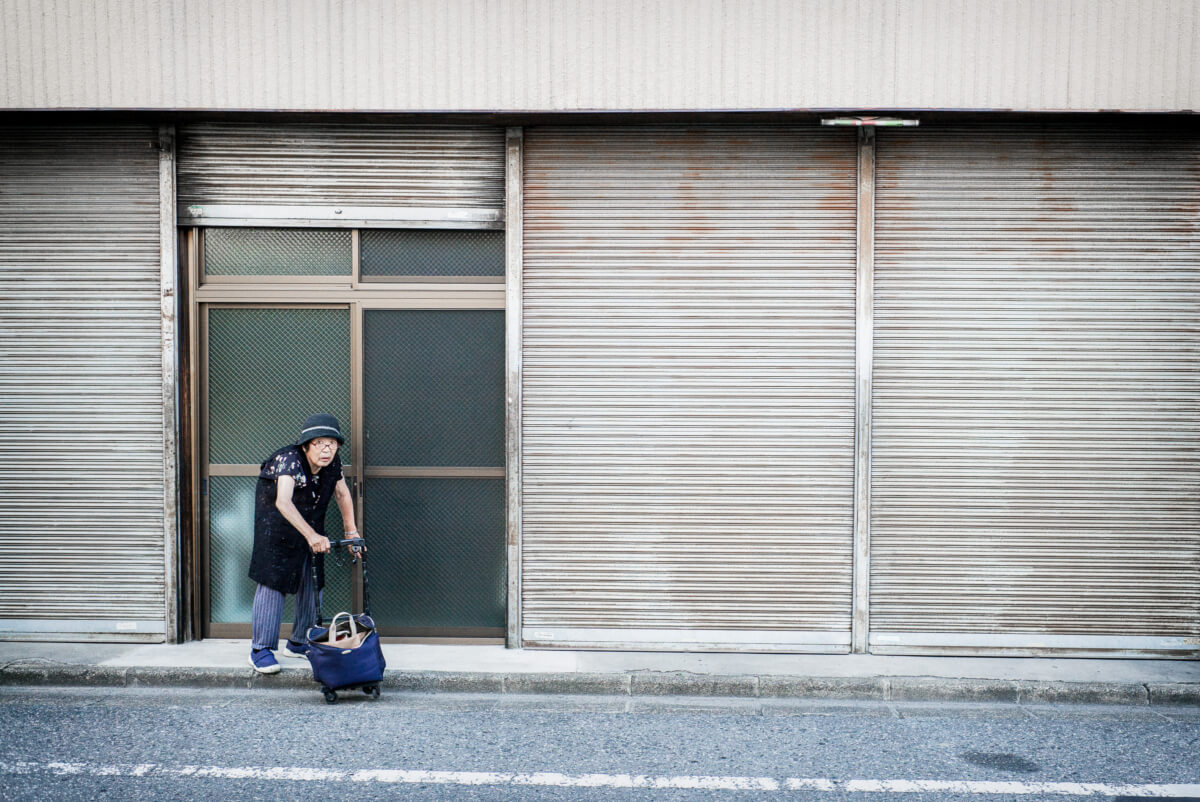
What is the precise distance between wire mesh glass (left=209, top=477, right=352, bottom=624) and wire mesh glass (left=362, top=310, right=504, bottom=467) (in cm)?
98

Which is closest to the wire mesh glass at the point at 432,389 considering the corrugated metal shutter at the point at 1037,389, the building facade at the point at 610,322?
the building facade at the point at 610,322

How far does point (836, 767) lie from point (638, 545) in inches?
94.9

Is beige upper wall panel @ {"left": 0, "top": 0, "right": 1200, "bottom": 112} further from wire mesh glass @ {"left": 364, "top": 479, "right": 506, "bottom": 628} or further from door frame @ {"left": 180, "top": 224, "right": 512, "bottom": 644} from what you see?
wire mesh glass @ {"left": 364, "top": 479, "right": 506, "bottom": 628}

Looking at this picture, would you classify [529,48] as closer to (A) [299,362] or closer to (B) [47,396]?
(A) [299,362]

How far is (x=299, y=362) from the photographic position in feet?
24.1

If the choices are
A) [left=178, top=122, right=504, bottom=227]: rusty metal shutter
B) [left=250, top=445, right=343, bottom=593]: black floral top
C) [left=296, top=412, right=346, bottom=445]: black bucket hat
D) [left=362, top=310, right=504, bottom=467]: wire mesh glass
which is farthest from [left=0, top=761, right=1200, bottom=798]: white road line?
[left=178, top=122, right=504, bottom=227]: rusty metal shutter

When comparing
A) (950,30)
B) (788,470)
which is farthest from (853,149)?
(788,470)

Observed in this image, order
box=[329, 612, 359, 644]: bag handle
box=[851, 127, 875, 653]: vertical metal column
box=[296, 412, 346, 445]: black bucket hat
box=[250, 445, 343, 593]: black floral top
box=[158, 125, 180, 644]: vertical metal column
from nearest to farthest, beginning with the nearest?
1. box=[329, 612, 359, 644]: bag handle
2. box=[296, 412, 346, 445]: black bucket hat
3. box=[250, 445, 343, 593]: black floral top
4. box=[851, 127, 875, 653]: vertical metal column
5. box=[158, 125, 180, 644]: vertical metal column

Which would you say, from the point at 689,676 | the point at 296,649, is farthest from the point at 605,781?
the point at 296,649

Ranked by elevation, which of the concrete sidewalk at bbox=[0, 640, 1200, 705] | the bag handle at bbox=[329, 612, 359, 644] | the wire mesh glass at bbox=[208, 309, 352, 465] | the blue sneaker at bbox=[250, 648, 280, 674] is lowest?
the concrete sidewalk at bbox=[0, 640, 1200, 705]

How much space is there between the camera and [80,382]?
7242mm

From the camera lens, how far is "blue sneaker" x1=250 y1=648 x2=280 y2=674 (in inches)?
255

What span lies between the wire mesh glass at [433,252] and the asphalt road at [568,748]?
309cm

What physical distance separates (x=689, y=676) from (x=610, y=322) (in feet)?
8.45
